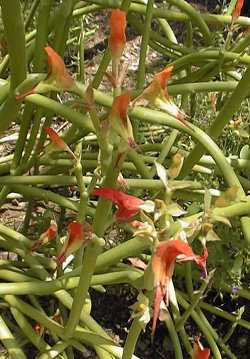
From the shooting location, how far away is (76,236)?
67cm

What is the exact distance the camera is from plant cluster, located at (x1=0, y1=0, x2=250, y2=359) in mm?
587

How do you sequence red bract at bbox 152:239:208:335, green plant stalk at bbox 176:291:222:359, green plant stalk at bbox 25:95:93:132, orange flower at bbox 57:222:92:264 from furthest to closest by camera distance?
green plant stalk at bbox 176:291:222:359 → green plant stalk at bbox 25:95:93:132 → orange flower at bbox 57:222:92:264 → red bract at bbox 152:239:208:335

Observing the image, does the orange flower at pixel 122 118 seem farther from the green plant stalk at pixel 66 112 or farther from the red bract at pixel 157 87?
the green plant stalk at pixel 66 112

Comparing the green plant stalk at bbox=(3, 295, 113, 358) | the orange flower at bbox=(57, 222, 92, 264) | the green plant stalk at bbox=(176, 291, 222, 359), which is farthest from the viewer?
the green plant stalk at bbox=(176, 291, 222, 359)

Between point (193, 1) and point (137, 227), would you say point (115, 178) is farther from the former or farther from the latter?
point (193, 1)

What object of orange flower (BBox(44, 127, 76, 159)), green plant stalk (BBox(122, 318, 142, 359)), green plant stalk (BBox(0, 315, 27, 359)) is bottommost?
green plant stalk (BBox(0, 315, 27, 359))

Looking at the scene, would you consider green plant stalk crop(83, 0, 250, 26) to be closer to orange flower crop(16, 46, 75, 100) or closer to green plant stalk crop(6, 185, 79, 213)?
green plant stalk crop(6, 185, 79, 213)

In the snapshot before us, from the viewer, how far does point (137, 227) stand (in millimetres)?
585

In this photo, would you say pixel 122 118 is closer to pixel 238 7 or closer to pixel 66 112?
pixel 66 112

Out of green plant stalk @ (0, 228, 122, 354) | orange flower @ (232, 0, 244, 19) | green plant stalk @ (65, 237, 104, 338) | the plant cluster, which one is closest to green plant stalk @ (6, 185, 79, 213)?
the plant cluster

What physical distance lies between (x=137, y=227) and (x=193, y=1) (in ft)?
6.48

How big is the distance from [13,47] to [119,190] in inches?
11.9

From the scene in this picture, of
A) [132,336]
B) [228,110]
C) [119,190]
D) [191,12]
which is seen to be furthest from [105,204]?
[191,12]

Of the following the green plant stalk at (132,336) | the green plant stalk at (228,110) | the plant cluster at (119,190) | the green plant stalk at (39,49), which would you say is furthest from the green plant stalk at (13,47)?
the green plant stalk at (132,336)
